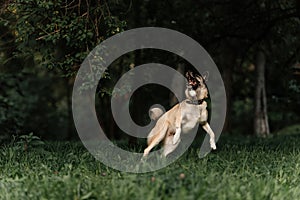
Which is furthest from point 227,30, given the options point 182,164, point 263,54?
point 182,164

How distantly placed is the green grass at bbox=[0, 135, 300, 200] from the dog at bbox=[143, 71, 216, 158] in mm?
324

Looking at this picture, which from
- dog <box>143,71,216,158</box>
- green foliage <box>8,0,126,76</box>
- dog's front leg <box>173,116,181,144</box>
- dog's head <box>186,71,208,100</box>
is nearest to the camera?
dog's front leg <box>173,116,181,144</box>

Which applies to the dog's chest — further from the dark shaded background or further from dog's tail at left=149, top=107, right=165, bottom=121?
the dark shaded background

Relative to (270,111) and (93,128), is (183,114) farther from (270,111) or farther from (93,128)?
(270,111)

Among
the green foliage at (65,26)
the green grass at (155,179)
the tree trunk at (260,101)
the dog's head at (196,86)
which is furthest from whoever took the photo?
the tree trunk at (260,101)

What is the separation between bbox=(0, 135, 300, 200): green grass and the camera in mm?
5035

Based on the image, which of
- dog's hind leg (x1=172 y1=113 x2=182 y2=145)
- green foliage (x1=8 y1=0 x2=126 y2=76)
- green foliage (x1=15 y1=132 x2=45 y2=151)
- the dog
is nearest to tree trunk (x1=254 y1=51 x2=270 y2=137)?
green foliage (x1=8 y1=0 x2=126 y2=76)

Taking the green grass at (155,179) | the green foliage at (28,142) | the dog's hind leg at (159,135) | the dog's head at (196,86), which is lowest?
the green grass at (155,179)

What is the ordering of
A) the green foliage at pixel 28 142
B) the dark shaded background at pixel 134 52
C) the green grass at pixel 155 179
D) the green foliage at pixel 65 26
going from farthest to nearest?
the green foliage at pixel 28 142, the dark shaded background at pixel 134 52, the green foliage at pixel 65 26, the green grass at pixel 155 179

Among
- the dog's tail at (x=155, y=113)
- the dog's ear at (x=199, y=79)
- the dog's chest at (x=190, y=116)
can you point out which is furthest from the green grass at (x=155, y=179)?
the dog's ear at (x=199, y=79)

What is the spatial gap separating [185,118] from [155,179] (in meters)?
2.01

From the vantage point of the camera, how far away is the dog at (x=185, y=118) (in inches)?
278

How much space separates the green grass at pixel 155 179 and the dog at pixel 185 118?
0.32 meters

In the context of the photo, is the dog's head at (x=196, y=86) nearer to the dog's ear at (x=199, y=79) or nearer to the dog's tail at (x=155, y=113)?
the dog's ear at (x=199, y=79)
